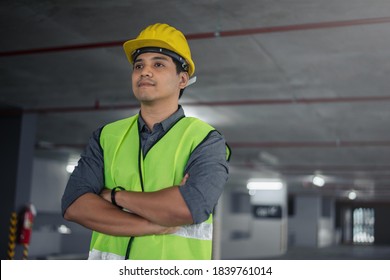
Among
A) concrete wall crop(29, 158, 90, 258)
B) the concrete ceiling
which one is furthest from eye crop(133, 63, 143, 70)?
concrete wall crop(29, 158, 90, 258)

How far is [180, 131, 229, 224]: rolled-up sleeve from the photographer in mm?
1560

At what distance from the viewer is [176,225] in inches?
62.4

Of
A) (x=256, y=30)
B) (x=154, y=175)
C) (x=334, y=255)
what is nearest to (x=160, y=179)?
(x=154, y=175)

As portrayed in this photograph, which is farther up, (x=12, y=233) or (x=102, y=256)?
(x=12, y=233)

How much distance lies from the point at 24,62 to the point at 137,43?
5915 millimetres

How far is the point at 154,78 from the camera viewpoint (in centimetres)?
166

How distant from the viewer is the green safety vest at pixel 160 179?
1621 mm

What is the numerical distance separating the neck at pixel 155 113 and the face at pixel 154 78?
0.03 meters

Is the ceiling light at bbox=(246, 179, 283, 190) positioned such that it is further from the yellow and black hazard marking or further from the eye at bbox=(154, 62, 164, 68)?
the eye at bbox=(154, 62, 164, 68)

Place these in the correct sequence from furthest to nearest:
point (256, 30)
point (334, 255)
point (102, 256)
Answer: point (334, 255)
point (256, 30)
point (102, 256)

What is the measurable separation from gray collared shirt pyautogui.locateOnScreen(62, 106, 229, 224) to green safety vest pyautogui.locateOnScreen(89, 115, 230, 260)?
1.2 inches

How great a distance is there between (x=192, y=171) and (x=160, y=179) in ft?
0.37

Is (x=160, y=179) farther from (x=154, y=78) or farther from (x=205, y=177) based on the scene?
(x=154, y=78)
